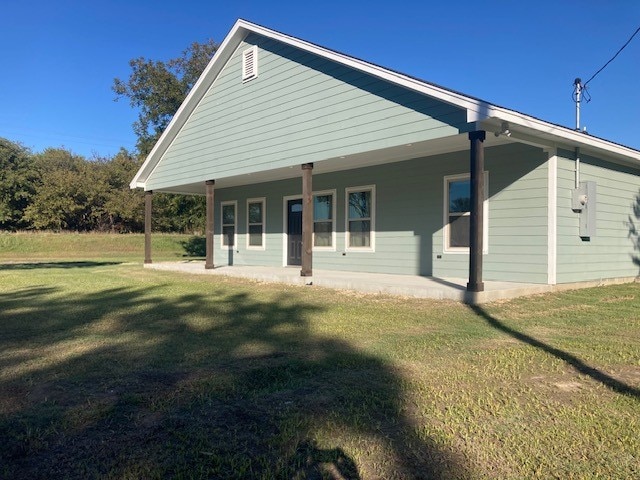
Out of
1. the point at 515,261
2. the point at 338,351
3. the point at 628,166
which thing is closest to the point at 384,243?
the point at 515,261

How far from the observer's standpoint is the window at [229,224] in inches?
659

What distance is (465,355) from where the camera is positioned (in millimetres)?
4543

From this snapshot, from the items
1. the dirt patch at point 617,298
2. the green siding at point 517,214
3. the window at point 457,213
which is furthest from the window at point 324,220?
the dirt patch at point 617,298

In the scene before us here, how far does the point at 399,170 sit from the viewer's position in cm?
1159

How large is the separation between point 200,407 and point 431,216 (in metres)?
8.51

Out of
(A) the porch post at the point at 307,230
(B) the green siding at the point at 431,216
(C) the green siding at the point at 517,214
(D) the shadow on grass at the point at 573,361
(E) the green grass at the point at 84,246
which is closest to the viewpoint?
(D) the shadow on grass at the point at 573,361

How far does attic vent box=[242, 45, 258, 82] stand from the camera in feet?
41.2

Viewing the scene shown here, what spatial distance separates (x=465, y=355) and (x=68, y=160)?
49499 mm

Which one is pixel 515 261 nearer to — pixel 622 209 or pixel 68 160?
pixel 622 209

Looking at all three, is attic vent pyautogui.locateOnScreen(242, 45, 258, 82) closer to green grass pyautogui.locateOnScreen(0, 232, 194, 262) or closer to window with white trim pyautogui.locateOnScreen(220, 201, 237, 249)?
window with white trim pyautogui.locateOnScreen(220, 201, 237, 249)

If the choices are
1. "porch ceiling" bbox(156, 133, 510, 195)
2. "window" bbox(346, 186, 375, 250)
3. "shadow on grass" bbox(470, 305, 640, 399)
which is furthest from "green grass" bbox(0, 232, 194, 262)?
"shadow on grass" bbox(470, 305, 640, 399)

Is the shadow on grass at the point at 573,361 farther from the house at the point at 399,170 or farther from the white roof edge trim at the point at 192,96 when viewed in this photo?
the white roof edge trim at the point at 192,96

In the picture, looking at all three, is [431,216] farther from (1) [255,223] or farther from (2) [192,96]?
(2) [192,96]

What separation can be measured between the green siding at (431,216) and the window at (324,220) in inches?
7.7
